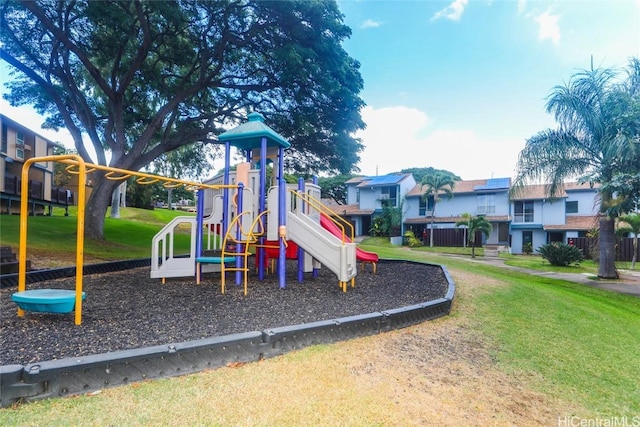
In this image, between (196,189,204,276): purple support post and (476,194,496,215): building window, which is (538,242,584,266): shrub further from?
(196,189,204,276): purple support post

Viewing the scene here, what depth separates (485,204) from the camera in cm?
3150

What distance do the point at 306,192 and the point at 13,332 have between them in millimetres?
5585

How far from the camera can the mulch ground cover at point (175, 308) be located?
3.51 m

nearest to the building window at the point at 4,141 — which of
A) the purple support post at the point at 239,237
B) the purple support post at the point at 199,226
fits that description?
the purple support post at the point at 199,226

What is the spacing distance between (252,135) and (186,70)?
9.66 meters

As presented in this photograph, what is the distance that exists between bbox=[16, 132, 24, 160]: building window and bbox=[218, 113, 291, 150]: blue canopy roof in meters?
22.3

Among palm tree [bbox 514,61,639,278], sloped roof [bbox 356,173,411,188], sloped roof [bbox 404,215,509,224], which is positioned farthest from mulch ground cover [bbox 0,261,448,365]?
sloped roof [bbox 356,173,411,188]

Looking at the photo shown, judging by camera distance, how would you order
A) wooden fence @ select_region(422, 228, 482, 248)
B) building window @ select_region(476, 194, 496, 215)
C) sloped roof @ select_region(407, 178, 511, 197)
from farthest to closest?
building window @ select_region(476, 194, 496, 215) < sloped roof @ select_region(407, 178, 511, 197) < wooden fence @ select_region(422, 228, 482, 248)

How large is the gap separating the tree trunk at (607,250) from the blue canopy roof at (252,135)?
14.1 metres

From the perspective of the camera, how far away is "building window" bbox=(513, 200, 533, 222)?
3003 centimetres

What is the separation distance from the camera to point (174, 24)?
429 inches

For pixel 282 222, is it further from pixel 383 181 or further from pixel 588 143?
pixel 383 181

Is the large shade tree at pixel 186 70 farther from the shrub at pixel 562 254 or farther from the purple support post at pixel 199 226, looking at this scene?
the shrub at pixel 562 254

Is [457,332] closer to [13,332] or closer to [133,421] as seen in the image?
[133,421]
